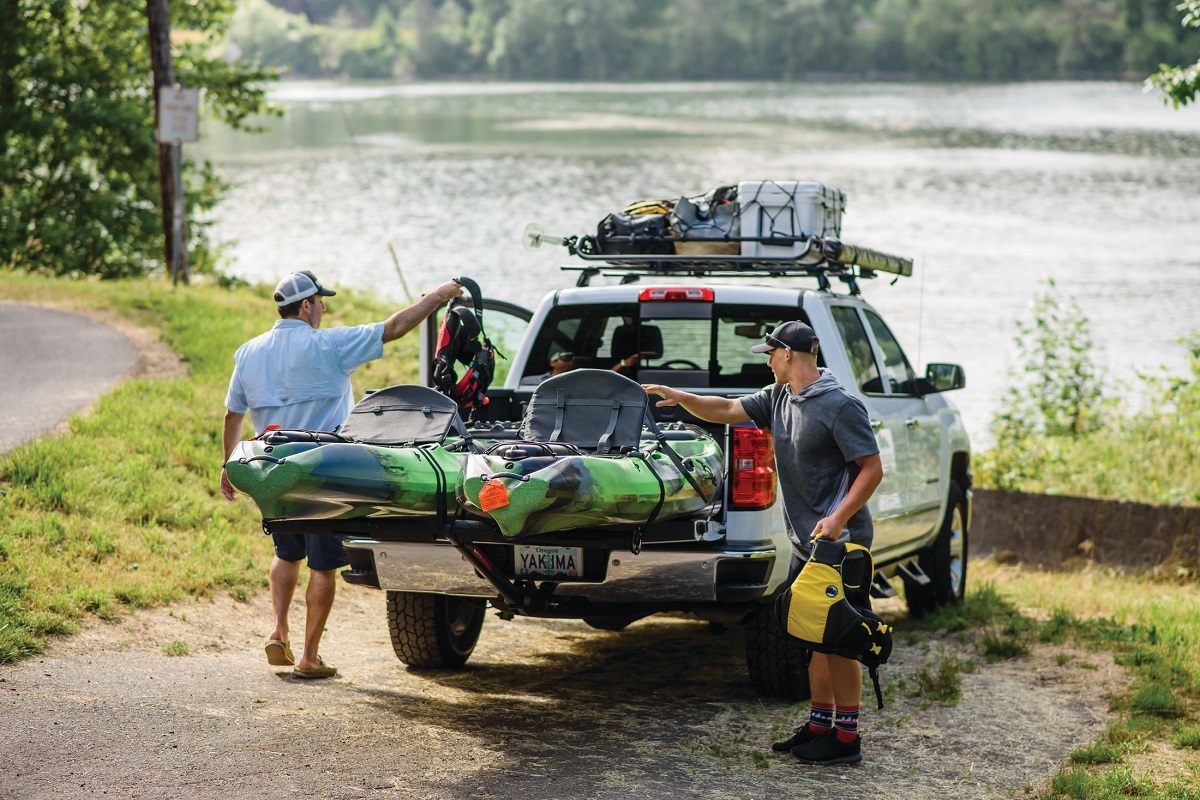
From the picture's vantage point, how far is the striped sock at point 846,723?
17.9 ft

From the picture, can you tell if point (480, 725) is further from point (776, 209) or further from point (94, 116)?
point (94, 116)

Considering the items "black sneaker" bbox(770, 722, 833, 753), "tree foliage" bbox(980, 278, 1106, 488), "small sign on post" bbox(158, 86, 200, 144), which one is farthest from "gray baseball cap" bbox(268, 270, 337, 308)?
"tree foliage" bbox(980, 278, 1106, 488)

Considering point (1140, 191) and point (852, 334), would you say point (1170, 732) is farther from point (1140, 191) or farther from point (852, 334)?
point (1140, 191)

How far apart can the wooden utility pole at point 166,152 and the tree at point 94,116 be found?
12.9ft

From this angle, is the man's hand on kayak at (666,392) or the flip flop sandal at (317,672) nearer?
the man's hand on kayak at (666,392)

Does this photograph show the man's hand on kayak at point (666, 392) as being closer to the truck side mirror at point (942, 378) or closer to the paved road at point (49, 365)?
the truck side mirror at point (942, 378)

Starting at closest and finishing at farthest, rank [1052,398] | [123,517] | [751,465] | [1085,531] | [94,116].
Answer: [751,465] < [123,517] < [1085,531] < [1052,398] < [94,116]

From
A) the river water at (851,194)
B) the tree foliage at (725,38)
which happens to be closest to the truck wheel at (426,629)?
the river water at (851,194)

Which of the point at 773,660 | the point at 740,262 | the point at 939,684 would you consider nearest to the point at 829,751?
the point at 773,660

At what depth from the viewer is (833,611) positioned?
522 cm

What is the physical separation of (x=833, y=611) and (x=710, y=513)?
63cm

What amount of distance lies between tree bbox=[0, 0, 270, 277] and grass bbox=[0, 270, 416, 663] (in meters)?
12.2

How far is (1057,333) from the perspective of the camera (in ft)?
57.3

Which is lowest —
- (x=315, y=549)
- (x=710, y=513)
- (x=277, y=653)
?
(x=277, y=653)
